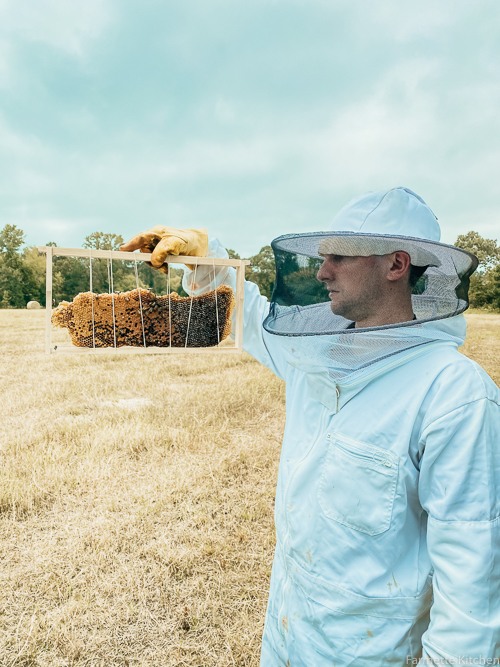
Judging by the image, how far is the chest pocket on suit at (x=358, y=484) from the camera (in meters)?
1.36

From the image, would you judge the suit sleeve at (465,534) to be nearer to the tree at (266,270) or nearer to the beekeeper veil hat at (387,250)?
the beekeeper veil hat at (387,250)

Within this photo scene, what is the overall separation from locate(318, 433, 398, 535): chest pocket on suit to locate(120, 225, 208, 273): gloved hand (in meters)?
1.24

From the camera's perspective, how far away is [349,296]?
157cm

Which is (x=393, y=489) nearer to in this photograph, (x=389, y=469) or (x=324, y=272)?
(x=389, y=469)

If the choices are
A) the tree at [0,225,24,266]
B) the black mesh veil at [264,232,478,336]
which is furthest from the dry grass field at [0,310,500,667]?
the tree at [0,225,24,266]

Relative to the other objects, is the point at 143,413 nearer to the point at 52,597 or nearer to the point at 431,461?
the point at 52,597

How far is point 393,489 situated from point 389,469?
7 centimetres

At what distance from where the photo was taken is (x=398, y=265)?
5.05ft

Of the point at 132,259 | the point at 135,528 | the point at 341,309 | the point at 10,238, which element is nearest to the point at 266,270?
the point at 135,528

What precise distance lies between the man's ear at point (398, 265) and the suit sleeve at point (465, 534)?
0.54 m

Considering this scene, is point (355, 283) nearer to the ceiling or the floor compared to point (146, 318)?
nearer to the ceiling

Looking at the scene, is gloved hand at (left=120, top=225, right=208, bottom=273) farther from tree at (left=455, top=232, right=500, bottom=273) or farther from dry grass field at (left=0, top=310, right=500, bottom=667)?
tree at (left=455, top=232, right=500, bottom=273)

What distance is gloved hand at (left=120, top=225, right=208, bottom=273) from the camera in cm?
210

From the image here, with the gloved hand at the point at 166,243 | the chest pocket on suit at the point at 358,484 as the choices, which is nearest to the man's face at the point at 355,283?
the chest pocket on suit at the point at 358,484
